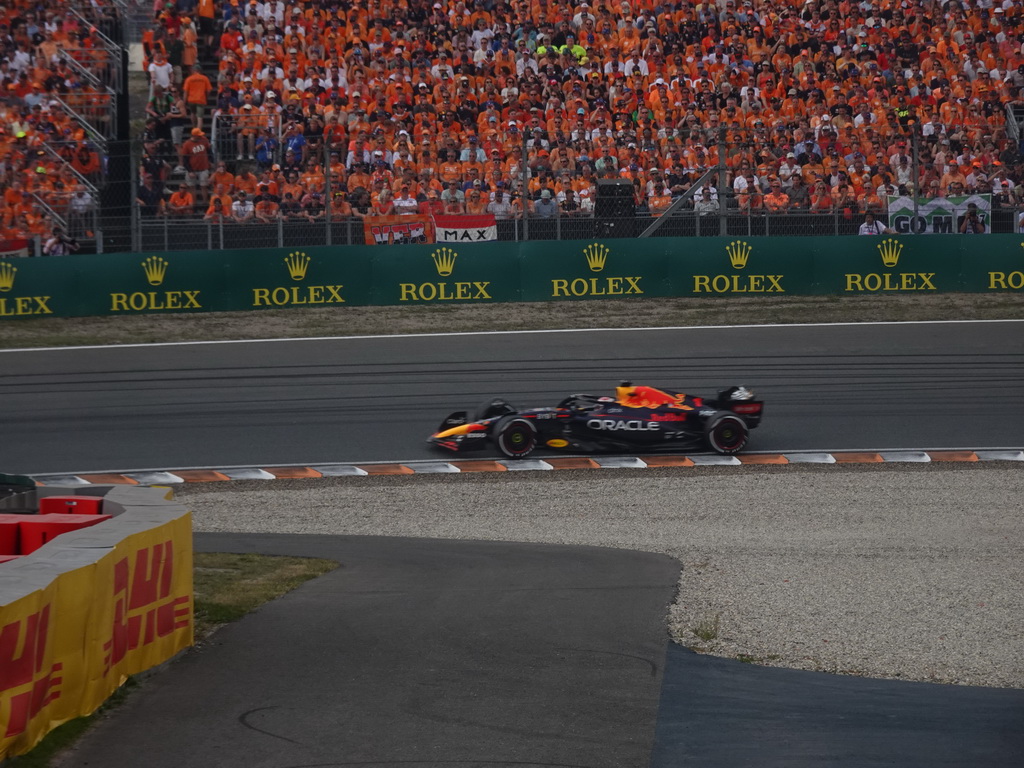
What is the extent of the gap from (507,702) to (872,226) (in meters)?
16.5

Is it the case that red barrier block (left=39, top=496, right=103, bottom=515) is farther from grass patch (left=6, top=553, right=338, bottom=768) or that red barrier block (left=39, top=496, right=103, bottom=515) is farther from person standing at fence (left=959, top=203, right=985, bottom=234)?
person standing at fence (left=959, top=203, right=985, bottom=234)

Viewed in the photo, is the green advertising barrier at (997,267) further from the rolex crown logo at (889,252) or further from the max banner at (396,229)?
the max banner at (396,229)

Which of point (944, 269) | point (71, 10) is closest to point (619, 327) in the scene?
point (944, 269)

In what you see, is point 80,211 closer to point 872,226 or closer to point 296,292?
point 296,292

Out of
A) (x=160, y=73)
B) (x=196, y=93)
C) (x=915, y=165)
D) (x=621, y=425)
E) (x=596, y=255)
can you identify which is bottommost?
(x=621, y=425)

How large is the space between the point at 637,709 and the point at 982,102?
20.3m

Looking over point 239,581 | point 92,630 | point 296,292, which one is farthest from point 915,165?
point 92,630

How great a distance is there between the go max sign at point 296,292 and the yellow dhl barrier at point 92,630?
44.9ft

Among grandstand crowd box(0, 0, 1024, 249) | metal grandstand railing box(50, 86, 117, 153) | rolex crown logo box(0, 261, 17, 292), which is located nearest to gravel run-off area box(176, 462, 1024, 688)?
rolex crown logo box(0, 261, 17, 292)

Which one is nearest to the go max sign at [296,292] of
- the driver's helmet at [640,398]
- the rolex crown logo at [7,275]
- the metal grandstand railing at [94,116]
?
the rolex crown logo at [7,275]

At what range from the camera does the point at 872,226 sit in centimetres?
2105

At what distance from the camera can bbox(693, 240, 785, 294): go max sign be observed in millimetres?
21188

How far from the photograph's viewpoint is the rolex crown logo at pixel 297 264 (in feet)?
67.5

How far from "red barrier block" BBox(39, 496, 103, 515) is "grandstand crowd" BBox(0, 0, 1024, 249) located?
13091 millimetres
